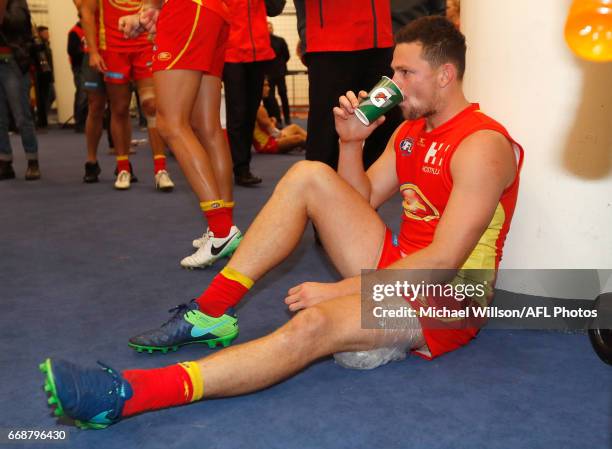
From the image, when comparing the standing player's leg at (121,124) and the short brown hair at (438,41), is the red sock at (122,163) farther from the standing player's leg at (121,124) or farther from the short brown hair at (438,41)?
the short brown hair at (438,41)

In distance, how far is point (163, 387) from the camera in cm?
151

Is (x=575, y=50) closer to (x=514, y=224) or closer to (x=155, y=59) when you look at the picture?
(x=514, y=224)

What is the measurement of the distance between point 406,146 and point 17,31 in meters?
4.25

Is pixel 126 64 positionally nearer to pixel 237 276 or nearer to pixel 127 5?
pixel 127 5

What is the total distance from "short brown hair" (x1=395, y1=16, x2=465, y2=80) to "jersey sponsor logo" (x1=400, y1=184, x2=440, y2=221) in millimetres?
348

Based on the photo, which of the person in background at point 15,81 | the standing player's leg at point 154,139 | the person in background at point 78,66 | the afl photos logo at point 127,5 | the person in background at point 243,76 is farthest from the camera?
the person in background at point 78,66

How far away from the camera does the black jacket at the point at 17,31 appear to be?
204 inches

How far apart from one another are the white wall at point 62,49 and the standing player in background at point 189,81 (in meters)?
9.05

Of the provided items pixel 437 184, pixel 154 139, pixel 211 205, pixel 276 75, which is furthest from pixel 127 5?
pixel 276 75

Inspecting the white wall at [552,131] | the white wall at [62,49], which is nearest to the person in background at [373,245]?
the white wall at [552,131]

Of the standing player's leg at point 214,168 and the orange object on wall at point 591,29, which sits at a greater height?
the orange object on wall at point 591,29

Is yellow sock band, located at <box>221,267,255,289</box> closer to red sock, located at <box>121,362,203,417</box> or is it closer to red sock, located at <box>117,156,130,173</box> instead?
red sock, located at <box>121,362,203,417</box>

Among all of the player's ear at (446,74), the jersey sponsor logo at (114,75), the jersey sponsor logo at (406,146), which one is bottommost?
the jersey sponsor logo at (114,75)

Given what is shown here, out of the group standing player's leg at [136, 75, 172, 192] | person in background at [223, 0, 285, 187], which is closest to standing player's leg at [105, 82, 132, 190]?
standing player's leg at [136, 75, 172, 192]
